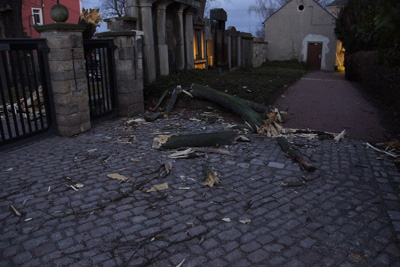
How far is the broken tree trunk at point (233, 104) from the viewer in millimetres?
7332

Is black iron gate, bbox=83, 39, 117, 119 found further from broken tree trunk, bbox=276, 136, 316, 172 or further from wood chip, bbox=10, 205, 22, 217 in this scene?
broken tree trunk, bbox=276, 136, 316, 172

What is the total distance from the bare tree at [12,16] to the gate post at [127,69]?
32.4ft

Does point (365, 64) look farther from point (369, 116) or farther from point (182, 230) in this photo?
point (182, 230)

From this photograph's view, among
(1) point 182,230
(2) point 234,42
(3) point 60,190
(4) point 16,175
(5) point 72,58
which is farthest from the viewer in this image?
(2) point 234,42

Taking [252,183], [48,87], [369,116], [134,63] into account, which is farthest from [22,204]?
[369,116]

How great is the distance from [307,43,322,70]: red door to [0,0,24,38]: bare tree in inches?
918

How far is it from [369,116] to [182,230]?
7452 mm

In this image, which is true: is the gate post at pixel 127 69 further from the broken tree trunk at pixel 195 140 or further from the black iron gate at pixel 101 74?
the broken tree trunk at pixel 195 140

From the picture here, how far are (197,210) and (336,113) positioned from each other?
6.79 m

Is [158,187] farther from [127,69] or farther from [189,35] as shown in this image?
Result: [189,35]

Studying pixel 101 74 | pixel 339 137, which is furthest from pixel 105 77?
pixel 339 137

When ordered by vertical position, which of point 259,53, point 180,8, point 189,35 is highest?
point 180,8

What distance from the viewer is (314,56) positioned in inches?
1148

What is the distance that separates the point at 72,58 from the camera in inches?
260
